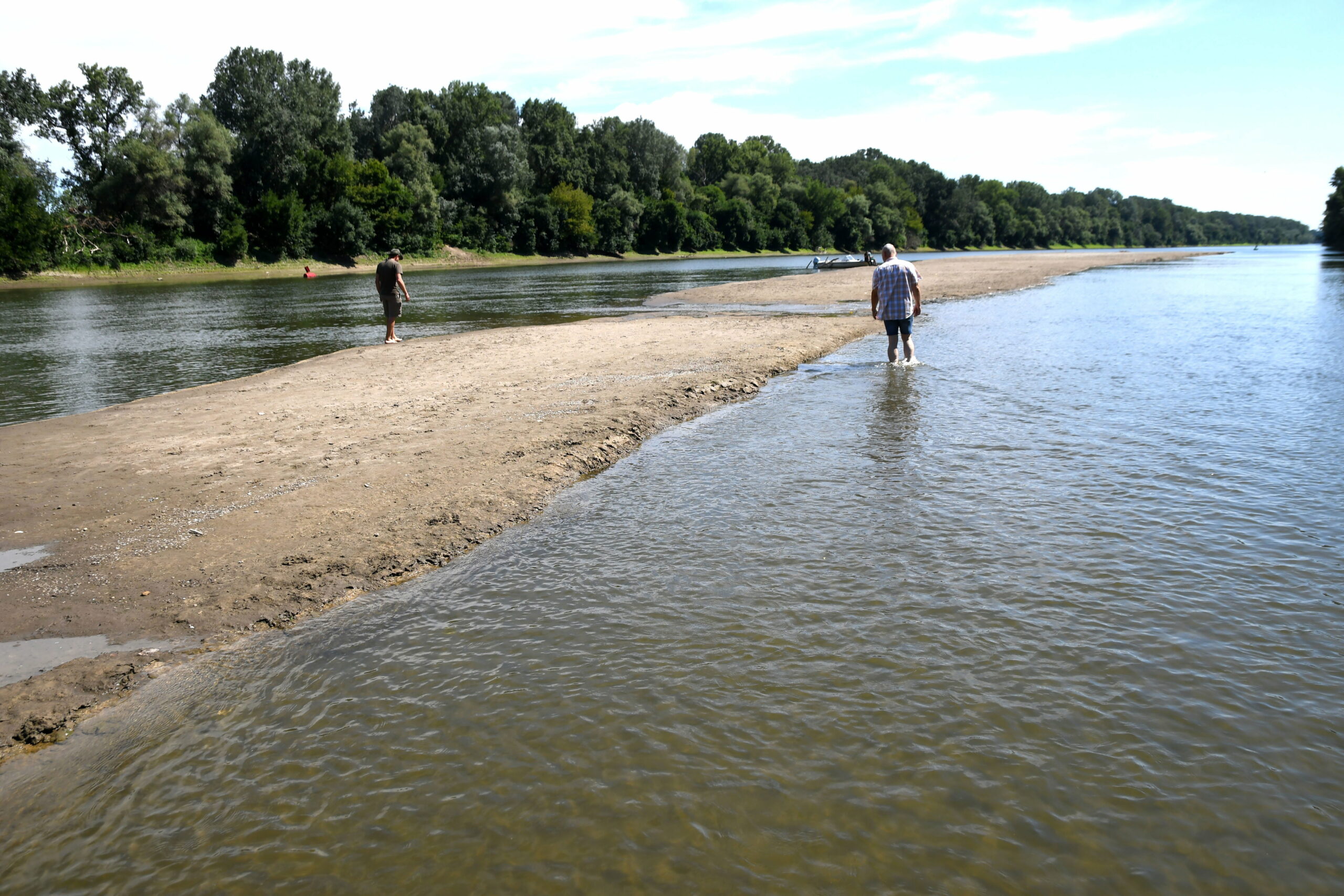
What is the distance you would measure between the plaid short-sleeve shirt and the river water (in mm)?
7174

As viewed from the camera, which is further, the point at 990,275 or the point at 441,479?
the point at 990,275

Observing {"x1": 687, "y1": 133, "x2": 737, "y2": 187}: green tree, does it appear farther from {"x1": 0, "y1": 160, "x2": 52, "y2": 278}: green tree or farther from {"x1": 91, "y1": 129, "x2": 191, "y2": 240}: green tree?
{"x1": 0, "y1": 160, "x2": 52, "y2": 278}: green tree

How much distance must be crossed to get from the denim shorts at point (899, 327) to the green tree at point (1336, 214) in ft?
374

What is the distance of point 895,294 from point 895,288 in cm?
13

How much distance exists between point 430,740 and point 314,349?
19.0 m

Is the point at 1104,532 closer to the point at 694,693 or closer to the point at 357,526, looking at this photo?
the point at 694,693

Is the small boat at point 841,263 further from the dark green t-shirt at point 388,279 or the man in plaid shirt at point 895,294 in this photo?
the man in plaid shirt at point 895,294

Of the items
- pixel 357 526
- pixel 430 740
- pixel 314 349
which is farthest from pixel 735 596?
pixel 314 349

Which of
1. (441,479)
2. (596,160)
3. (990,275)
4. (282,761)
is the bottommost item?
(282,761)

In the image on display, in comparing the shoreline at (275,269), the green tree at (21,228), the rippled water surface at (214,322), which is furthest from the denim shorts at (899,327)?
the green tree at (21,228)

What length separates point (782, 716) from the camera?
4445mm

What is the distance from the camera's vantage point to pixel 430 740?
172 inches

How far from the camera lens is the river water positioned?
347cm

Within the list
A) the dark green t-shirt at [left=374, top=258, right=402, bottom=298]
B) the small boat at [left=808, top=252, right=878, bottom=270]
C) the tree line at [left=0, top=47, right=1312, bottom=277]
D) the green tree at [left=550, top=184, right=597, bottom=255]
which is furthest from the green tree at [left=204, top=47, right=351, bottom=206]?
the dark green t-shirt at [left=374, top=258, right=402, bottom=298]
